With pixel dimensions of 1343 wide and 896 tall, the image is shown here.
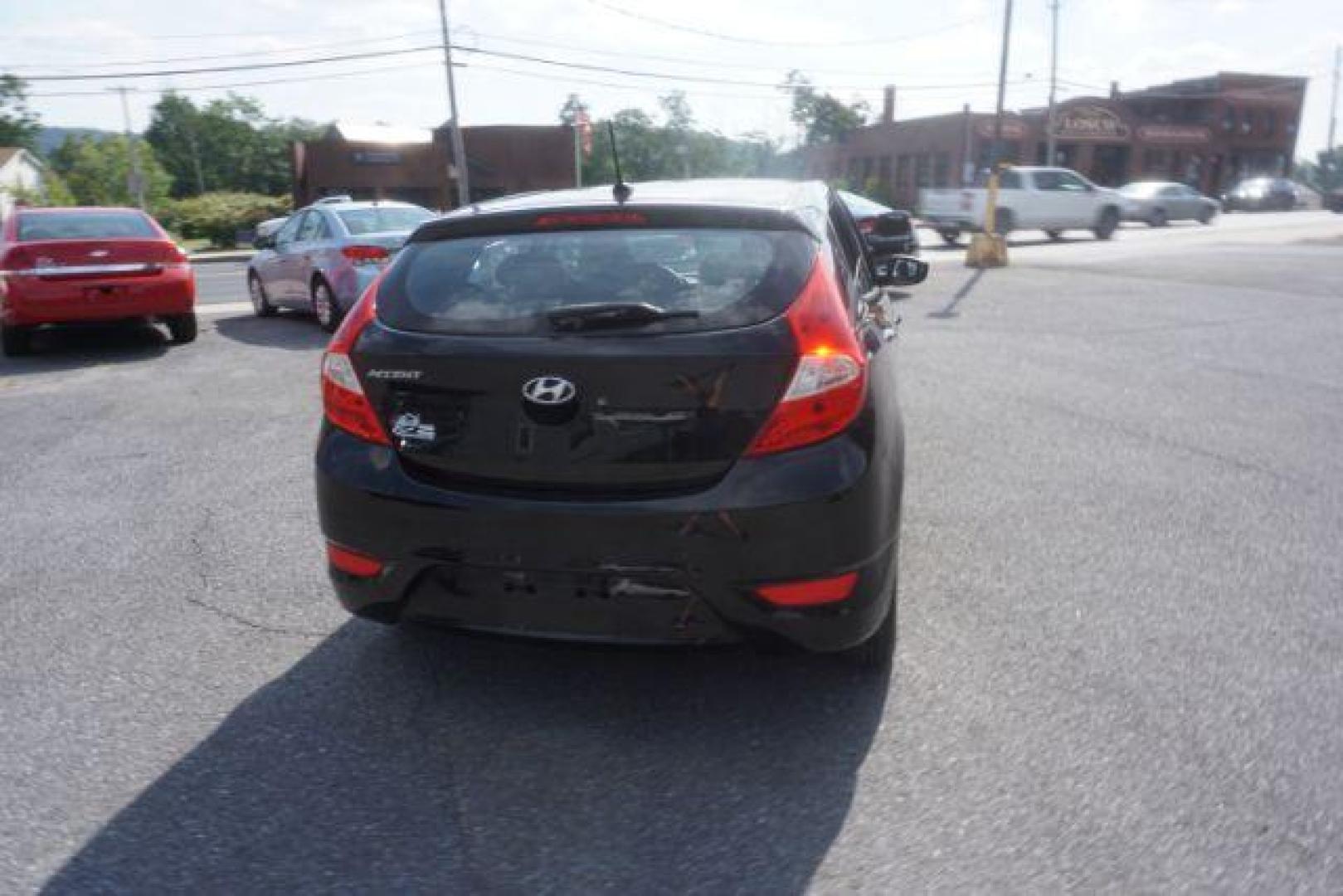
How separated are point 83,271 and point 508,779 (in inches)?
351

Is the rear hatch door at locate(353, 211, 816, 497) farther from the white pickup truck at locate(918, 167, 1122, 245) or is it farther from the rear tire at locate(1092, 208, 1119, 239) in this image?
the rear tire at locate(1092, 208, 1119, 239)

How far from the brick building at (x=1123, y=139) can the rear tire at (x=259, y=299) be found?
44603mm

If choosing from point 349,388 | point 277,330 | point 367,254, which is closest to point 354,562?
point 349,388

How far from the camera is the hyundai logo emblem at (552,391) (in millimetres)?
2740

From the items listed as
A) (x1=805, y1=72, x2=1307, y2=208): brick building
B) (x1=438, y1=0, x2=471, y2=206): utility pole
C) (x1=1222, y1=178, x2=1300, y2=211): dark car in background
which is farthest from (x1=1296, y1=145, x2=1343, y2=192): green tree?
(x1=438, y1=0, x2=471, y2=206): utility pole

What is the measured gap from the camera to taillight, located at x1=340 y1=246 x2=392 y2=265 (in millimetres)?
10406

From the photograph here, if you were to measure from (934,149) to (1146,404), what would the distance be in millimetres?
51738

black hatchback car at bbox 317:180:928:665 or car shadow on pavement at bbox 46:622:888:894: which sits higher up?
black hatchback car at bbox 317:180:928:665

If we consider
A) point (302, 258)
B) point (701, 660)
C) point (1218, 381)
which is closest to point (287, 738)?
point (701, 660)

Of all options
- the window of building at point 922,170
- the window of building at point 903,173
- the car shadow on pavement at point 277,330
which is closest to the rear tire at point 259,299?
the car shadow on pavement at point 277,330

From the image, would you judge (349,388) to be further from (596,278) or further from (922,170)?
(922,170)

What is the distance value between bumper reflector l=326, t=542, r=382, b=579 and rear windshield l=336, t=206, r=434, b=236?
27.6ft

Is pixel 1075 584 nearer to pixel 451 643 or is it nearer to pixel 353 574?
pixel 451 643

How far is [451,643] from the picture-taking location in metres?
3.60
